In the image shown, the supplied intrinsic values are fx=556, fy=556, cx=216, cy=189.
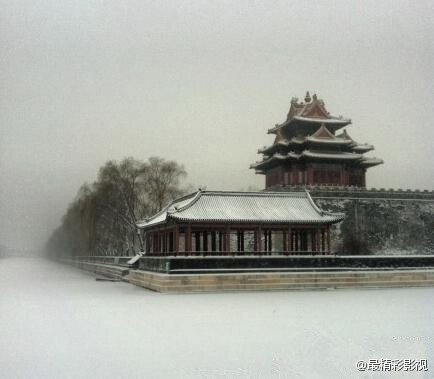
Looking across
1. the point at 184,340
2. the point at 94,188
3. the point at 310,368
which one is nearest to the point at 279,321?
the point at 184,340

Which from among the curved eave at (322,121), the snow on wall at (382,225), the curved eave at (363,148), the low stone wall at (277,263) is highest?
the curved eave at (322,121)

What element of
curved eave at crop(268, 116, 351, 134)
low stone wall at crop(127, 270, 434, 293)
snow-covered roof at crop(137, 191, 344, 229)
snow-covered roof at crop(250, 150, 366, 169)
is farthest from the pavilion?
curved eave at crop(268, 116, 351, 134)

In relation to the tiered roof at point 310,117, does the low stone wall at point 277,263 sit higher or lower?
lower

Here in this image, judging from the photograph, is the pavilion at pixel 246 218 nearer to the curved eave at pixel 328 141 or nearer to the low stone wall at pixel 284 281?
the low stone wall at pixel 284 281

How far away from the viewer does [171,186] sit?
152 ft

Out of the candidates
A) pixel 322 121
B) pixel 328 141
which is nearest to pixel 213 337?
pixel 328 141

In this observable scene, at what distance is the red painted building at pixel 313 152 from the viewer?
43.1m

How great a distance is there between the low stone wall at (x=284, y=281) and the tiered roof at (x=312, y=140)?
17051 mm

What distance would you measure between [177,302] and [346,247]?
22.4 metres

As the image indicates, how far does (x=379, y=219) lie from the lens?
135 ft

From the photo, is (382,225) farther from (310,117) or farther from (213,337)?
(213,337)

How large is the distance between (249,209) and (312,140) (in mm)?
17294

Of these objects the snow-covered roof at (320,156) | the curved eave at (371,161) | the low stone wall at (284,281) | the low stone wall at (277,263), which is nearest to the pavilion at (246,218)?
the low stone wall at (277,263)

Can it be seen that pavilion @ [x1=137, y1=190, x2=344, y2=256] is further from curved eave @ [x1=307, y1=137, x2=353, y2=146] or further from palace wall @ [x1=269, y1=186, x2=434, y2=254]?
curved eave @ [x1=307, y1=137, x2=353, y2=146]
